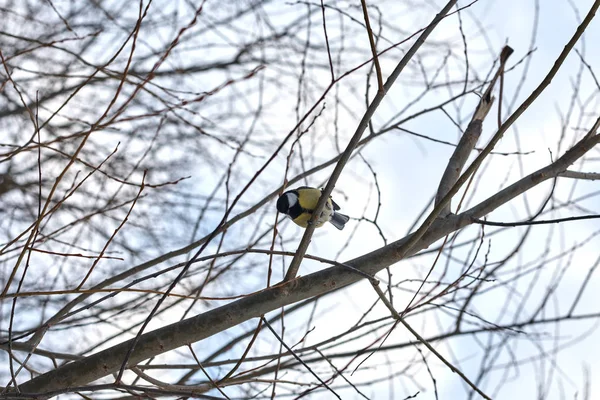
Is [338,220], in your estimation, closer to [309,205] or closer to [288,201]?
[309,205]

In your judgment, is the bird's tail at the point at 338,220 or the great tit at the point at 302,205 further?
the bird's tail at the point at 338,220

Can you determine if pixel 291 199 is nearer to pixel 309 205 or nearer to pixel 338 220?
Result: pixel 309 205

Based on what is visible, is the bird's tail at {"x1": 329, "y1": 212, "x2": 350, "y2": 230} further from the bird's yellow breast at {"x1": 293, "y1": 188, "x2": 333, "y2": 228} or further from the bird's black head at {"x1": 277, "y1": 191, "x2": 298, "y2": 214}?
the bird's black head at {"x1": 277, "y1": 191, "x2": 298, "y2": 214}

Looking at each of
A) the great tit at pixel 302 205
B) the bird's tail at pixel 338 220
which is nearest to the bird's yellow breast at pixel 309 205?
the great tit at pixel 302 205

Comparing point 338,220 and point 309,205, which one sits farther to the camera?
point 338,220

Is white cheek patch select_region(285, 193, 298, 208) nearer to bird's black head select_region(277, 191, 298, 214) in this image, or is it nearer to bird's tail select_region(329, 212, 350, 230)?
bird's black head select_region(277, 191, 298, 214)

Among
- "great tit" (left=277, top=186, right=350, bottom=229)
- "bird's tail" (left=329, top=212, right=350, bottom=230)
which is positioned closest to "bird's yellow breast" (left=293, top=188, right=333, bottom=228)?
"great tit" (left=277, top=186, right=350, bottom=229)

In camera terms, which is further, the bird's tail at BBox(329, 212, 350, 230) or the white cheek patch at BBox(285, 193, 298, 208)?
the bird's tail at BBox(329, 212, 350, 230)

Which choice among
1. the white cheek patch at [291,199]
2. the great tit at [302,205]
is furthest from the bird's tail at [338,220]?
the white cheek patch at [291,199]

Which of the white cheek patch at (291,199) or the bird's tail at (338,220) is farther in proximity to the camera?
the bird's tail at (338,220)

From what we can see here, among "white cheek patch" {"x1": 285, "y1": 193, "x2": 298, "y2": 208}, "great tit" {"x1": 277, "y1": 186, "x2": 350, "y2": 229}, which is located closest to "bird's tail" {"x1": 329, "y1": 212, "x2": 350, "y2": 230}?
"great tit" {"x1": 277, "y1": 186, "x2": 350, "y2": 229}

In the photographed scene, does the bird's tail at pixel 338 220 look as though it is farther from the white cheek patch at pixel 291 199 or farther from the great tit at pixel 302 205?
the white cheek patch at pixel 291 199

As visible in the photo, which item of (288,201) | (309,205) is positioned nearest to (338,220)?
(309,205)

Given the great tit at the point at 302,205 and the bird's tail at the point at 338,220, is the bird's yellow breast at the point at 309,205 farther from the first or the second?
the bird's tail at the point at 338,220
